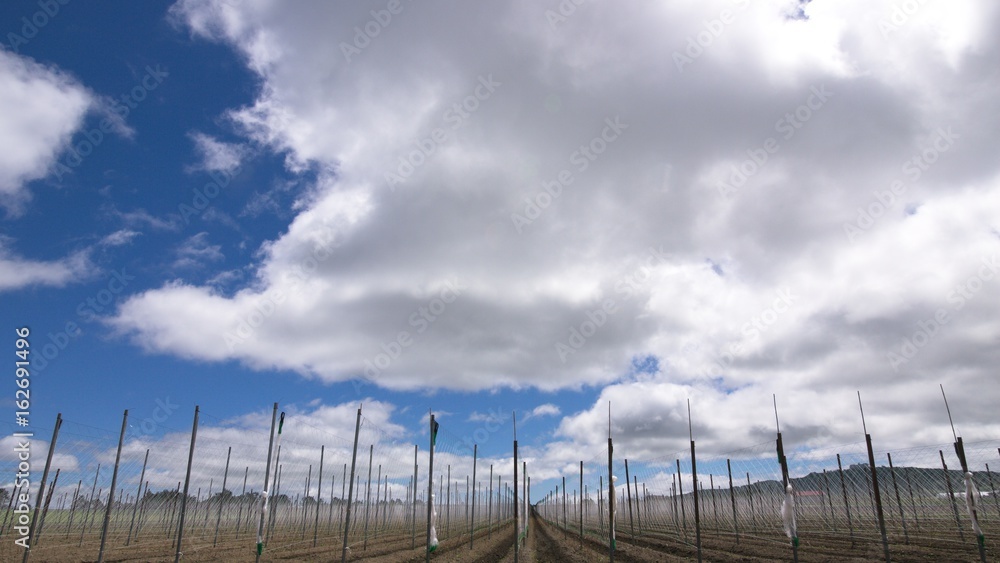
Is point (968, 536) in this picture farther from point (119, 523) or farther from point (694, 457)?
point (119, 523)

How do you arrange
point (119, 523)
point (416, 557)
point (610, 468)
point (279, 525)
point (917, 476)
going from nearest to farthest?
1. point (610, 468)
2. point (416, 557)
3. point (917, 476)
4. point (119, 523)
5. point (279, 525)

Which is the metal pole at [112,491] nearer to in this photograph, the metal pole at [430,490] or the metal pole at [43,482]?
the metal pole at [43,482]

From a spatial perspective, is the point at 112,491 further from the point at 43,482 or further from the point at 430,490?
the point at 430,490

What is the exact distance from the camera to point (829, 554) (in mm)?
24281

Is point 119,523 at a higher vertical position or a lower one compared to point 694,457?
lower

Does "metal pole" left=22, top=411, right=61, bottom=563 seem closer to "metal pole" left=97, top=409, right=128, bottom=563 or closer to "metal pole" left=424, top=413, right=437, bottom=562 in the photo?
"metal pole" left=97, top=409, right=128, bottom=563

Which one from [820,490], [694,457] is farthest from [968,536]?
[694,457]

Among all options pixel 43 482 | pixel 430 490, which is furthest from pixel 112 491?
pixel 430 490

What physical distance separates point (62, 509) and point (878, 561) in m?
49.6

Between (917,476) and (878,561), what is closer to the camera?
(878,561)

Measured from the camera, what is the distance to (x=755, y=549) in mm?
28938

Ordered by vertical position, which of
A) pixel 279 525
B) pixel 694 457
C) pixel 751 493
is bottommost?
pixel 279 525

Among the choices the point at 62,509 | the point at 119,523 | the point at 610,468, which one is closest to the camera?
the point at 610,468

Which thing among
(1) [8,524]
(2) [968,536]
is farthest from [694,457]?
(1) [8,524]
